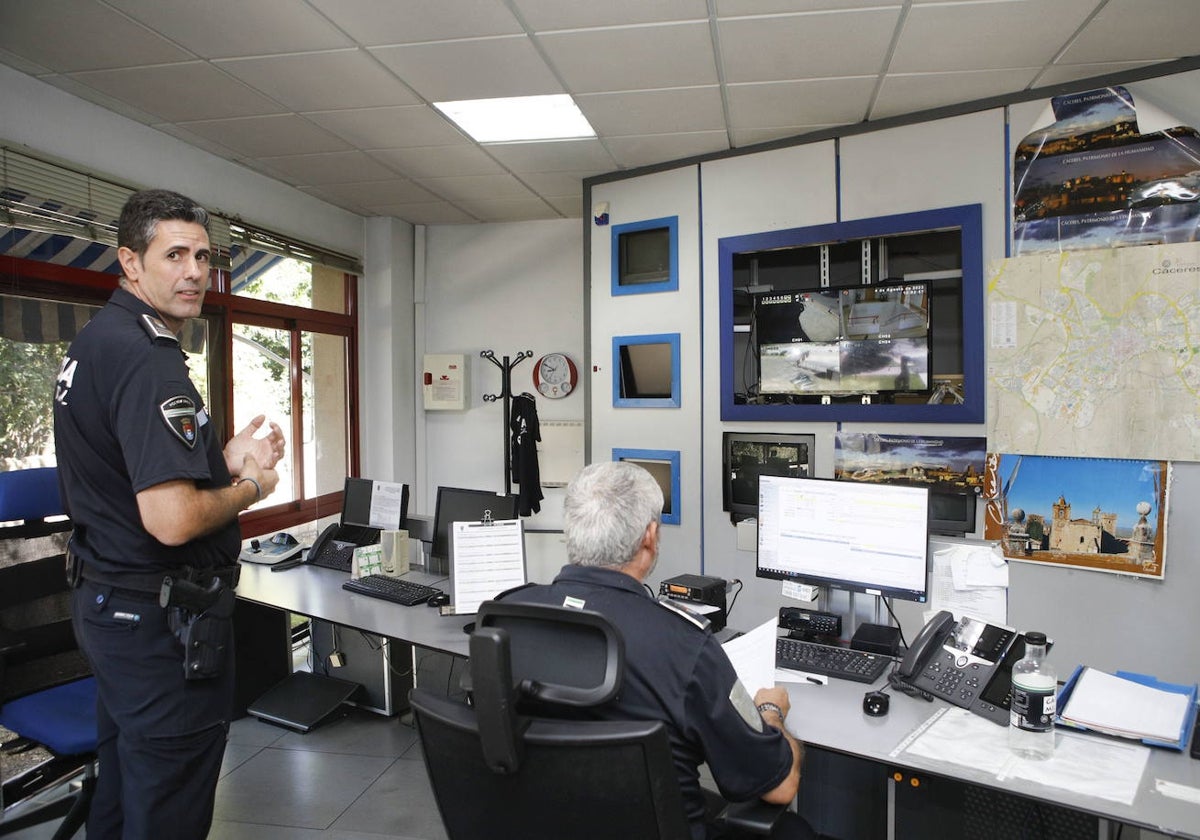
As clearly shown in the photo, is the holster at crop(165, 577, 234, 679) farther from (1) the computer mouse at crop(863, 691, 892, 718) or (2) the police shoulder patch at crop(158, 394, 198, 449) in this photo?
(1) the computer mouse at crop(863, 691, 892, 718)

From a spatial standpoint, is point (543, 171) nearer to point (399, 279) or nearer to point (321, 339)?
point (399, 279)

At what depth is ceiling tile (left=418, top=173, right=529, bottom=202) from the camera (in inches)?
185

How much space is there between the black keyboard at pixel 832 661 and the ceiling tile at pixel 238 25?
2766mm

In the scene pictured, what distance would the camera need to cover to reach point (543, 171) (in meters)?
4.55

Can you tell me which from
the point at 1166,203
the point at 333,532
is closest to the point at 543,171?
the point at 333,532

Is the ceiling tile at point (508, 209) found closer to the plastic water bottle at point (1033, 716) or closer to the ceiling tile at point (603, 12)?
the ceiling tile at point (603, 12)

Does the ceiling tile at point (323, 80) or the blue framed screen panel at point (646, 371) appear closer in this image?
the ceiling tile at point (323, 80)

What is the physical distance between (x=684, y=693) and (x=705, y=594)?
118 cm

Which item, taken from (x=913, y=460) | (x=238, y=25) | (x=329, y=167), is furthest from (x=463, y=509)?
(x=329, y=167)

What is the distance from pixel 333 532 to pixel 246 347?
168 centimetres

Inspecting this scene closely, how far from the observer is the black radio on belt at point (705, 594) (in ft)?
7.79

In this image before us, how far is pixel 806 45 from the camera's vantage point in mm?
2906

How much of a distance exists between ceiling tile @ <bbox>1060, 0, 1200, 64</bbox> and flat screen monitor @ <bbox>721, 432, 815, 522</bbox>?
2.05 meters

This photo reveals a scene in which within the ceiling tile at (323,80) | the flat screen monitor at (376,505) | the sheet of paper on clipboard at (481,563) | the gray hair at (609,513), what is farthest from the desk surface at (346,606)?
the ceiling tile at (323,80)
